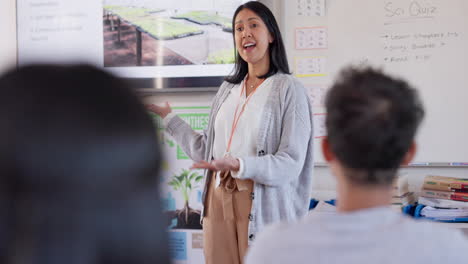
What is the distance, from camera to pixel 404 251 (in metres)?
0.79

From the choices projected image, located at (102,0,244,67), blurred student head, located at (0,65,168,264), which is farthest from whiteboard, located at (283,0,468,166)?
blurred student head, located at (0,65,168,264)

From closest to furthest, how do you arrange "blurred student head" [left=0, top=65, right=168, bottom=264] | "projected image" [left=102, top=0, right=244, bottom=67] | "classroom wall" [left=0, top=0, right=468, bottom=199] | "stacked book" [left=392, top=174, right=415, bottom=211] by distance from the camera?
"blurred student head" [left=0, top=65, right=168, bottom=264], "stacked book" [left=392, top=174, right=415, bottom=211], "classroom wall" [left=0, top=0, right=468, bottom=199], "projected image" [left=102, top=0, right=244, bottom=67]

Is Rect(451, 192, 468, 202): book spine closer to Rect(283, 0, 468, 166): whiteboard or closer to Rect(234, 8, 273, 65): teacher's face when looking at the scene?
Rect(283, 0, 468, 166): whiteboard

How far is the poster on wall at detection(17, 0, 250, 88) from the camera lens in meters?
2.87

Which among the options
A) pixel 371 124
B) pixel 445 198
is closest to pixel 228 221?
pixel 371 124

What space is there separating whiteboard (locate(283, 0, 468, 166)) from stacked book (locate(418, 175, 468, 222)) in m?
0.17

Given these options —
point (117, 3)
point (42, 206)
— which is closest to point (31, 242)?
point (42, 206)

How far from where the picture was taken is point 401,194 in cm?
259

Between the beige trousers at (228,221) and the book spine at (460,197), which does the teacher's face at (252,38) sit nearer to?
the beige trousers at (228,221)

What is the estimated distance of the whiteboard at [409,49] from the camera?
2.66 meters

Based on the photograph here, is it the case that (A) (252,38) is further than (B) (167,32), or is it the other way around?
(B) (167,32)

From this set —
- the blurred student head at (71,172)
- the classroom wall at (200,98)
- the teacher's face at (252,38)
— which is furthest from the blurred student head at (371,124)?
the classroom wall at (200,98)

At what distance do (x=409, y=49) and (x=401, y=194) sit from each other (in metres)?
0.83

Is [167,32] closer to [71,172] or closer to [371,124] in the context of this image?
[371,124]
